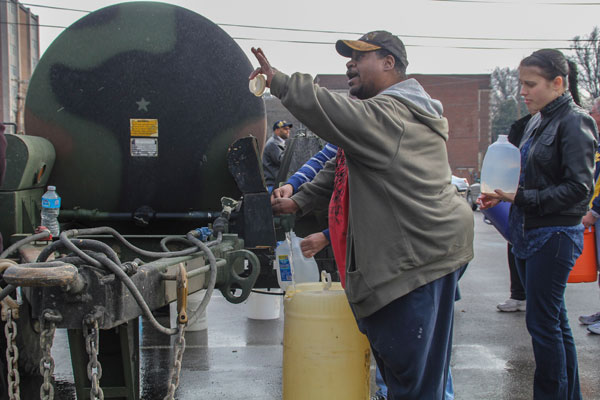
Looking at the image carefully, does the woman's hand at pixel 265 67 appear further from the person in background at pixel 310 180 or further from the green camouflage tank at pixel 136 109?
the green camouflage tank at pixel 136 109

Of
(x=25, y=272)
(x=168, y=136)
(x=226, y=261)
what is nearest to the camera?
(x=25, y=272)

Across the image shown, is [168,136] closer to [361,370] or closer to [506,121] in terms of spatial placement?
[361,370]

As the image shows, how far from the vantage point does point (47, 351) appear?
1910 mm

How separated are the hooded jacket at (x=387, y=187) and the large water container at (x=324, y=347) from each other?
2.75 ft

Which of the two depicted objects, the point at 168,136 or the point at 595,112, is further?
the point at 595,112

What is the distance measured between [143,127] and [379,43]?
1.76 meters

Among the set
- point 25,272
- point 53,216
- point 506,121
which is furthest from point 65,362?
point 506,121

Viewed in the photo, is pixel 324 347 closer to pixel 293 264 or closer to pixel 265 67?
pixel 293 264

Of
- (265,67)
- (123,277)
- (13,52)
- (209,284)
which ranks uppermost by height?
(13,52)

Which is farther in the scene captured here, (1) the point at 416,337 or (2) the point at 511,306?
(2) the point at 511,306

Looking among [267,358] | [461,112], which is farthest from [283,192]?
[461,112]

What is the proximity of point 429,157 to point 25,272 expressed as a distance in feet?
4.89

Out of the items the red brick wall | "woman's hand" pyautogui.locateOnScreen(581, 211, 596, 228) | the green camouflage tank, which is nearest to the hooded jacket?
the green camouflage tank

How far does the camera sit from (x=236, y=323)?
6.00m
